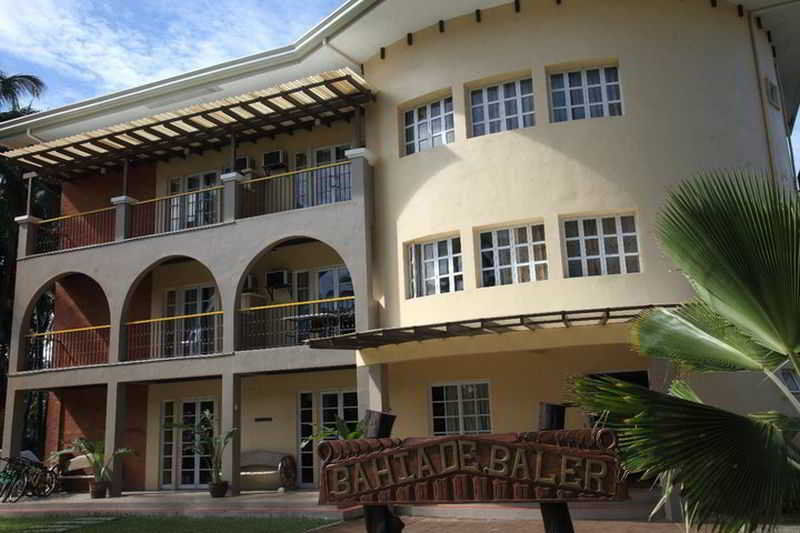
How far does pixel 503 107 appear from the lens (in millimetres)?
16172

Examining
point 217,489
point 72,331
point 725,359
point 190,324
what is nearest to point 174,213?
point 190,324

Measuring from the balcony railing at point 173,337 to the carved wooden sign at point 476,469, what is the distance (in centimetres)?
1374

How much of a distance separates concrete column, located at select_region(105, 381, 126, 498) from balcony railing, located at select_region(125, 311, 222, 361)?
95 centimetres

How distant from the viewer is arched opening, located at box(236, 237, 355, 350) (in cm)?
Result: 1806

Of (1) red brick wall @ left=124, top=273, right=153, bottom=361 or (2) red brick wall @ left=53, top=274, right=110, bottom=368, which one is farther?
(2) red brick wall @ left=53, top=274, right=110, bottom=368

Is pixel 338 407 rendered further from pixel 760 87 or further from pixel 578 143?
pixel 760 87


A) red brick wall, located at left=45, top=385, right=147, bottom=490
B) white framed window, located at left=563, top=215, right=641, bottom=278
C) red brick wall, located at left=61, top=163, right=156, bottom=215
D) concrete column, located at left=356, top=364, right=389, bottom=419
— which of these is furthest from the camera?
red brick wall, located at left=61, top=163, right=156, bottom=215

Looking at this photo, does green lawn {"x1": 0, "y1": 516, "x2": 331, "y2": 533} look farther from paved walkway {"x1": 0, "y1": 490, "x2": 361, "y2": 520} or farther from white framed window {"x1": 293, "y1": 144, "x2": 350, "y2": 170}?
white framed window {"x1": 293, "y1": 144, "x2": 350, "y2": 170}

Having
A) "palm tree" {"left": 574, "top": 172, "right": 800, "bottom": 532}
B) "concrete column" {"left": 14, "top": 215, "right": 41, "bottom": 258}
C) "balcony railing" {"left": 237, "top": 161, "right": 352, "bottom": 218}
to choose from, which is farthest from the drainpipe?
"concrete column" {"left": 14, "top": 215, "right": 41, "bottom": 258}

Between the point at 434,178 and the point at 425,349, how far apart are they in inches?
142

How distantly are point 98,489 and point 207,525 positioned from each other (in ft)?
19.7

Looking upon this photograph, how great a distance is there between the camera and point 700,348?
20.6 ft

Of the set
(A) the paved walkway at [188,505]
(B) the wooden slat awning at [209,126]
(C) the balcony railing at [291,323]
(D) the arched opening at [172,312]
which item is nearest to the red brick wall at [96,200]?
(B) the wooden slat awning at [209,126]

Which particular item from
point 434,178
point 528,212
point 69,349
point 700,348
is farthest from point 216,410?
point 700,348
